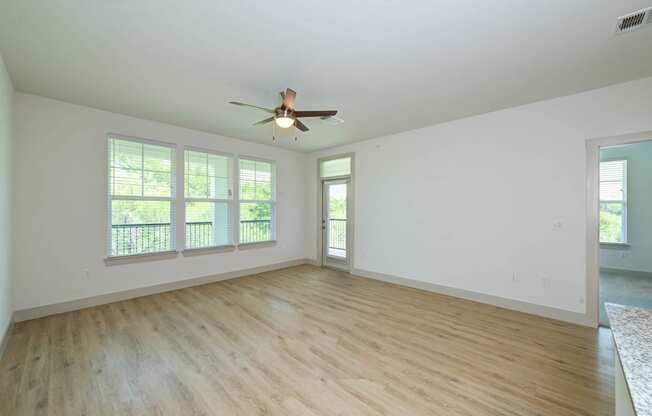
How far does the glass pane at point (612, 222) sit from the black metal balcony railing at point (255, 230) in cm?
725

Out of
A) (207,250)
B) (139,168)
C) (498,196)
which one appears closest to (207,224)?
(207,250)

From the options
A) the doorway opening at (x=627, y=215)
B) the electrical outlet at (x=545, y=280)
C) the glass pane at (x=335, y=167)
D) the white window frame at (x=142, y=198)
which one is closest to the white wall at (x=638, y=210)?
the doorway opening at (x=627, y=215)

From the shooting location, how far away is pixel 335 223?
253 inches

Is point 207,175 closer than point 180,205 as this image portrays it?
No

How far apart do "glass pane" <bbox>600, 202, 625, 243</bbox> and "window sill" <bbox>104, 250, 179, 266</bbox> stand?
8.61 m

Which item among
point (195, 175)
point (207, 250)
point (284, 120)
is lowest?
point (207, 250)

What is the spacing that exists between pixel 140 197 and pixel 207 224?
4.08ft

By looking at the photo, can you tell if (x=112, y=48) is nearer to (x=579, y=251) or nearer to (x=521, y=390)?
(x=521, y=390)

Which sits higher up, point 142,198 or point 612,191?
point 612,191

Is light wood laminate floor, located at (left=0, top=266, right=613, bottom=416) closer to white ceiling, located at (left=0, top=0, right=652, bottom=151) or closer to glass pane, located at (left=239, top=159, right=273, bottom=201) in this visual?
glass pane, located at (left=239, top=159, right=273, bottom=201)

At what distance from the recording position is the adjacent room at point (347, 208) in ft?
6.66

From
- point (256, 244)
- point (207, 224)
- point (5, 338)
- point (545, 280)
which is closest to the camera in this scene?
point (5, 338)

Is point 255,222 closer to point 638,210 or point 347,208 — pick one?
point 347,208

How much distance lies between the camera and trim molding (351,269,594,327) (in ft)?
11.0
